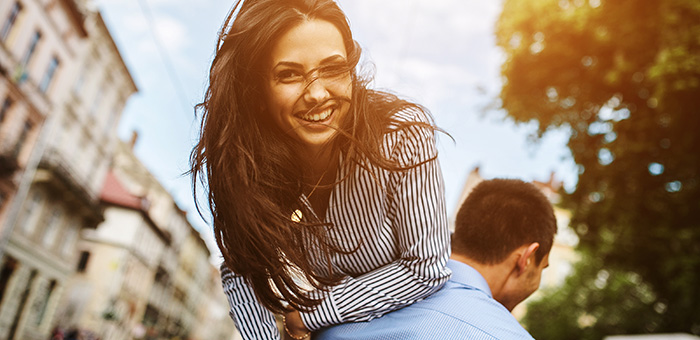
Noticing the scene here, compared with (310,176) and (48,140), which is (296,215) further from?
(48,140)

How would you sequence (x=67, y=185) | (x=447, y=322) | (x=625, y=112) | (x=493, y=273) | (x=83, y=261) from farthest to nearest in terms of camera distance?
(x=83, y=261) < (x=67, y=185) < (x=625, y=112) < (x=493, y=273) < (x=447, y=322)

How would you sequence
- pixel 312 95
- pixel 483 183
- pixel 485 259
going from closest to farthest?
pixel 312 95, pixel 485 259, pixel 483 183

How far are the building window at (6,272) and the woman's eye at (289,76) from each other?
25814 mm

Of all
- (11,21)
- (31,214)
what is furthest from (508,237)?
(31,214)

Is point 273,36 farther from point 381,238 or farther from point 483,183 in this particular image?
point 483,183

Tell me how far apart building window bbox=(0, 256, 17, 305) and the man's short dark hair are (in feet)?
84.1

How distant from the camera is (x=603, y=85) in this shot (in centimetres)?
1195

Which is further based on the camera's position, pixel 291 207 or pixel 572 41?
pixel 572 41

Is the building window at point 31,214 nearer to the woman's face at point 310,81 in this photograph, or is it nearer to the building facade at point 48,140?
the building facade at point 48,140

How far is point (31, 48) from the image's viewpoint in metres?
22.2

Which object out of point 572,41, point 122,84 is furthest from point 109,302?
point 572,41

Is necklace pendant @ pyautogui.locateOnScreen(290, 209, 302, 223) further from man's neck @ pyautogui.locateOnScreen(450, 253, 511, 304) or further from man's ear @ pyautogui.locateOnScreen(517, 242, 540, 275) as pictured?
man's ear @ pyautogui.locateOnScreen(517, 242, 540, 275)

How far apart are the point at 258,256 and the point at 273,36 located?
681 mm

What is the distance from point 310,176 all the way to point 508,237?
885 millimetres
